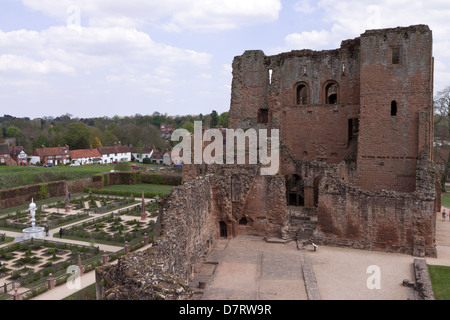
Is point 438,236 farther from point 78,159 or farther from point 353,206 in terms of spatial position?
point 78,159

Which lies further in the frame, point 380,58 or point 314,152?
point 314,152

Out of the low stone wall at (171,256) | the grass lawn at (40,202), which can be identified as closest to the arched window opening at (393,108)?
the low stone wall at (171,256)

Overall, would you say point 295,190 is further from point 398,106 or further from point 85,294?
point 85,294

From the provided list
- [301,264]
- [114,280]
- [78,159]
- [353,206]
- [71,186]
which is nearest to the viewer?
[114,280]

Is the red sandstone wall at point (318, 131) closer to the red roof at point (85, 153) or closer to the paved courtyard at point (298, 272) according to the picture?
the paved courtyard at point (298, 272)

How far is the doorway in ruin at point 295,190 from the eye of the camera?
2406 centimetres

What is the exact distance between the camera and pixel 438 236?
19.6 m

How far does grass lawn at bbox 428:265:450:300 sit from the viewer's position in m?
12.8

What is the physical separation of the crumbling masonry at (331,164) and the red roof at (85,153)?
50.7 metres

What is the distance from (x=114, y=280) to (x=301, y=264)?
9109 mm

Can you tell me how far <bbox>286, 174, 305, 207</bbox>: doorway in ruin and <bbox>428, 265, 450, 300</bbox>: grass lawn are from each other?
31.8ft

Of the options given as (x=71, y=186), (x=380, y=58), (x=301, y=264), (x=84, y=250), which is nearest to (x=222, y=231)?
(x=301, y=264)

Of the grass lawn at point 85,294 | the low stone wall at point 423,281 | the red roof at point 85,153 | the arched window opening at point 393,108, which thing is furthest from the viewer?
the red roof at point 85,153

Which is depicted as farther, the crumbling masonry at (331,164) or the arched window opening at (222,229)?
the arched window opening at (222,229)
